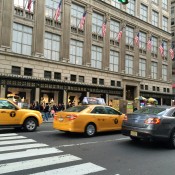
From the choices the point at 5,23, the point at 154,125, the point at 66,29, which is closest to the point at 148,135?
the point at 154,125

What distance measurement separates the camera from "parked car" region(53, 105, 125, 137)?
425 inches

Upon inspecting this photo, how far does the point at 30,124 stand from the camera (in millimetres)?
12805

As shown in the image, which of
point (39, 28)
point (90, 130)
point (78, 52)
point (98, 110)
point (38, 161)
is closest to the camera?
point (38, 161)

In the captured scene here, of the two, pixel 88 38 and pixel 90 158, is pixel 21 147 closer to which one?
pixel 90 158

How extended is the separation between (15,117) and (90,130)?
388 centimetres

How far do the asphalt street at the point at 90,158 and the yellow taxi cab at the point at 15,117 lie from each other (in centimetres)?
226

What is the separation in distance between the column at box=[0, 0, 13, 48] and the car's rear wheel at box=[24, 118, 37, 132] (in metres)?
15.2

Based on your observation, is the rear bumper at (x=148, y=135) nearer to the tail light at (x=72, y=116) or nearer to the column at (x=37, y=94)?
the tail light at (x=72, y=116)

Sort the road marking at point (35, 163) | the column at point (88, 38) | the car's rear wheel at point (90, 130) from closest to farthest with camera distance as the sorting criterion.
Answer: the road marking at point (35, 163), the car's rear wheel at point (90, 130), the column at point (88, 38)

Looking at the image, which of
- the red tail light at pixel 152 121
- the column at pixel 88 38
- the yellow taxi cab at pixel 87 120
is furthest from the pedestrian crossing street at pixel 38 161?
the column at pixel 88 38

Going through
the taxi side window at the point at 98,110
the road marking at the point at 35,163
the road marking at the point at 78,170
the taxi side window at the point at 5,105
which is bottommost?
the road marking at the point at 78,170

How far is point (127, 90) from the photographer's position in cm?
3972

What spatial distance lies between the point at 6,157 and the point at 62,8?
27262mm

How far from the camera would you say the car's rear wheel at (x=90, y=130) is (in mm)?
11120
